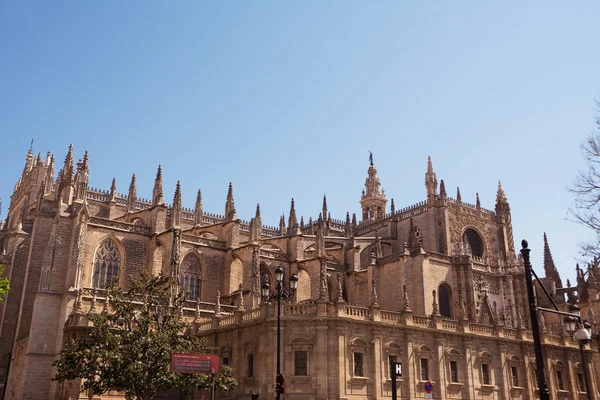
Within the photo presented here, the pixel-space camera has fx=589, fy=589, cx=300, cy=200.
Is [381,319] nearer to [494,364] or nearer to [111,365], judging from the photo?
[494,364]

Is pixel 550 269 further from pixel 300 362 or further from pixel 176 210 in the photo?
pixel 300 362

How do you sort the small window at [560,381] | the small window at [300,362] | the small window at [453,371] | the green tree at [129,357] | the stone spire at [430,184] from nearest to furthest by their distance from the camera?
the green tree at [129,357]
the small window at [300,362]
the small window at [453,371]
the small window at [560,381]
the stone spire at [430,184]

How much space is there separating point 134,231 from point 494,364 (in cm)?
2440

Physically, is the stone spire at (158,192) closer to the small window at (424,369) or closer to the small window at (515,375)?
the small window at (424,369)

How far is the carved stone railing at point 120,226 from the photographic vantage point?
126 feet

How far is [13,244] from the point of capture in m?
41.2

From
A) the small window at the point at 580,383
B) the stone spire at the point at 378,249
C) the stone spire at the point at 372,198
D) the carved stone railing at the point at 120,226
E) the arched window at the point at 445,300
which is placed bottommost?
the small window at the point at 580,383

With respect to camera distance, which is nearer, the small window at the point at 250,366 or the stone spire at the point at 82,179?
the small window at the point at 250,366

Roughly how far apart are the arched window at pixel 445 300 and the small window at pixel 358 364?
2006 centimetres

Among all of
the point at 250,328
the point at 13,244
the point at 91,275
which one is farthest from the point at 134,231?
the point at 250,328

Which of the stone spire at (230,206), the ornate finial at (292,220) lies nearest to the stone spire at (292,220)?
the ornate finial at (292,220)

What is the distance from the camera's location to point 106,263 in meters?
38.2

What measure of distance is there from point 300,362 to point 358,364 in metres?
2.86

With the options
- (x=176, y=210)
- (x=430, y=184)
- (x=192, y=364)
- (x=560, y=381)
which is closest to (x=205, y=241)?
(x=176, y=210)
